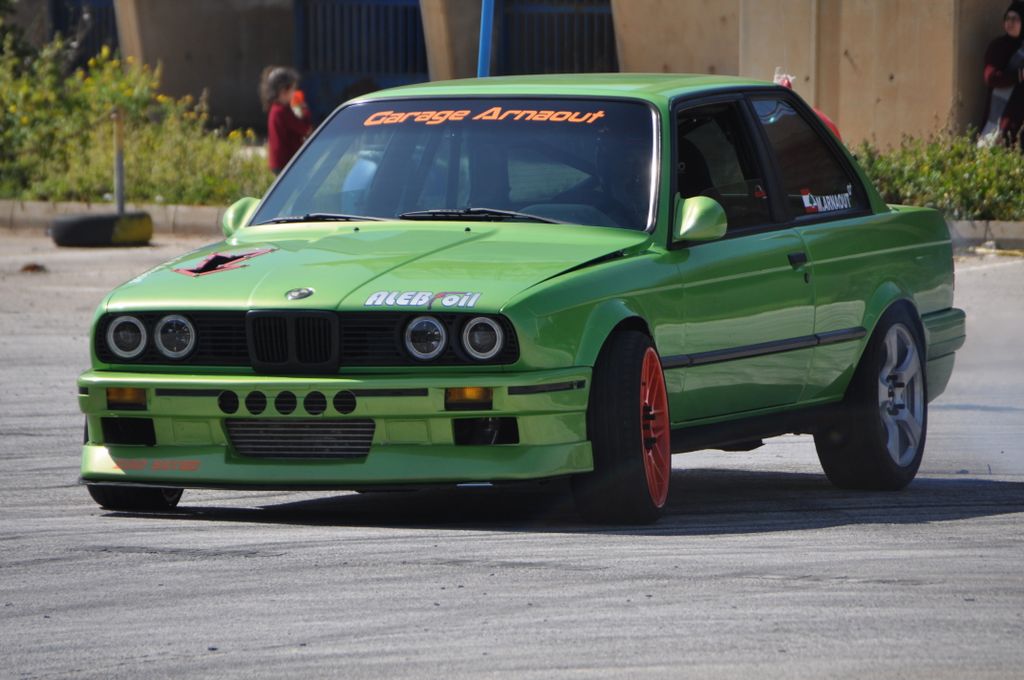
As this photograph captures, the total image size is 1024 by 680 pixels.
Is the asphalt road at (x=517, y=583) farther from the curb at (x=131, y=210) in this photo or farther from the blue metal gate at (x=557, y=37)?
the blue metal gate at (x=557, y=37)

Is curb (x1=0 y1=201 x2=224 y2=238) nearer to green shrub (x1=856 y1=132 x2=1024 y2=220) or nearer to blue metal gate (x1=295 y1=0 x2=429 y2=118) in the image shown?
green shrub (x1=856 y1=132 x2=1024 y2=220)

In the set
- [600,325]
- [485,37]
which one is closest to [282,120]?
[485,37]

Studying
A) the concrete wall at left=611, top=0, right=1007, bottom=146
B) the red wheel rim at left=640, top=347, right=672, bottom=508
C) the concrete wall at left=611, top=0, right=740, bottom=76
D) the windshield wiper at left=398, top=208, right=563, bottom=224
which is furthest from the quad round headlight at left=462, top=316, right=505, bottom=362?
the concrete wall at left=611, top=0, right=740, bottom=76

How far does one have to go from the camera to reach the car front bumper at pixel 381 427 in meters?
6.53

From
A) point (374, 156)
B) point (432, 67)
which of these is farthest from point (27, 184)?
point (374, 156)

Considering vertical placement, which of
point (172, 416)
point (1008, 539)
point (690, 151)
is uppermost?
point (690, 151)

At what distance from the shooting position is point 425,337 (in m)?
6.57

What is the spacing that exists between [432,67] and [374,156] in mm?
19201

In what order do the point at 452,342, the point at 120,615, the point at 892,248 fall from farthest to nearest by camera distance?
the point at 892,248 < the point at 452,342 < the point at 120,615

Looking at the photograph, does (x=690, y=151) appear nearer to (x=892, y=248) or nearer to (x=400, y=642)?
(x=892, y=248)

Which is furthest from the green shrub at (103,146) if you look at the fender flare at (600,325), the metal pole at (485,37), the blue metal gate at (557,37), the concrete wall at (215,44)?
the fender flare at (600,325)

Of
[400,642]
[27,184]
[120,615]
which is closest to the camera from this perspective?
[400,642]

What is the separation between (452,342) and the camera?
6.54 metres

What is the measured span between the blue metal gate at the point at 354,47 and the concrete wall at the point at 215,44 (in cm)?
63
